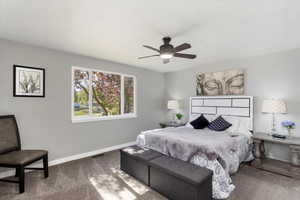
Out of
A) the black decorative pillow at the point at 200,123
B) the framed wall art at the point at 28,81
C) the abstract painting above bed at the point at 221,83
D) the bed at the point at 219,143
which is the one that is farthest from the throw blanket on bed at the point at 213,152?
the framed wall art at the point at 28,81

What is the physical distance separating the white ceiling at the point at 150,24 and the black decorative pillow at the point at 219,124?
68.2 inches

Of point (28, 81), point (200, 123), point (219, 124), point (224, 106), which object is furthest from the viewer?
point (224, 106)

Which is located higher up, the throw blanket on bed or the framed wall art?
the framed wall art

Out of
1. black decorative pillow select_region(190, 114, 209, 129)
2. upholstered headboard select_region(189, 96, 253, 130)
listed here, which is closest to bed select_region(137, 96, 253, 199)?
upholstered headboard select_region(189, 96, 253, 130)

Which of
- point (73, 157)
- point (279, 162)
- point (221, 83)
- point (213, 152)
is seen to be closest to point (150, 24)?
point (213, 152)

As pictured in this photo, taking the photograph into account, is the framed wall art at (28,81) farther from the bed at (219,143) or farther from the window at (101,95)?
the bed at (219,143)

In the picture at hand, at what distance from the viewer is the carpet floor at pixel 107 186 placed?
226 centimetres

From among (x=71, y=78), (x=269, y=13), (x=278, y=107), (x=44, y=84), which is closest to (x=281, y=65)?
(x=278, y=107)

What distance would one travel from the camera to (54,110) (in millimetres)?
3402

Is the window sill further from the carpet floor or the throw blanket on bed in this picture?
the throw blanket on bed

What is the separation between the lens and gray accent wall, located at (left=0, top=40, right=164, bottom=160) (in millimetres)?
2889

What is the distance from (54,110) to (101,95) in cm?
124

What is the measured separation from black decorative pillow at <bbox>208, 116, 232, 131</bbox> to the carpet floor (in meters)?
0.95

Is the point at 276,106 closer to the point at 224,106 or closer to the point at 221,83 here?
the point at 224,106
